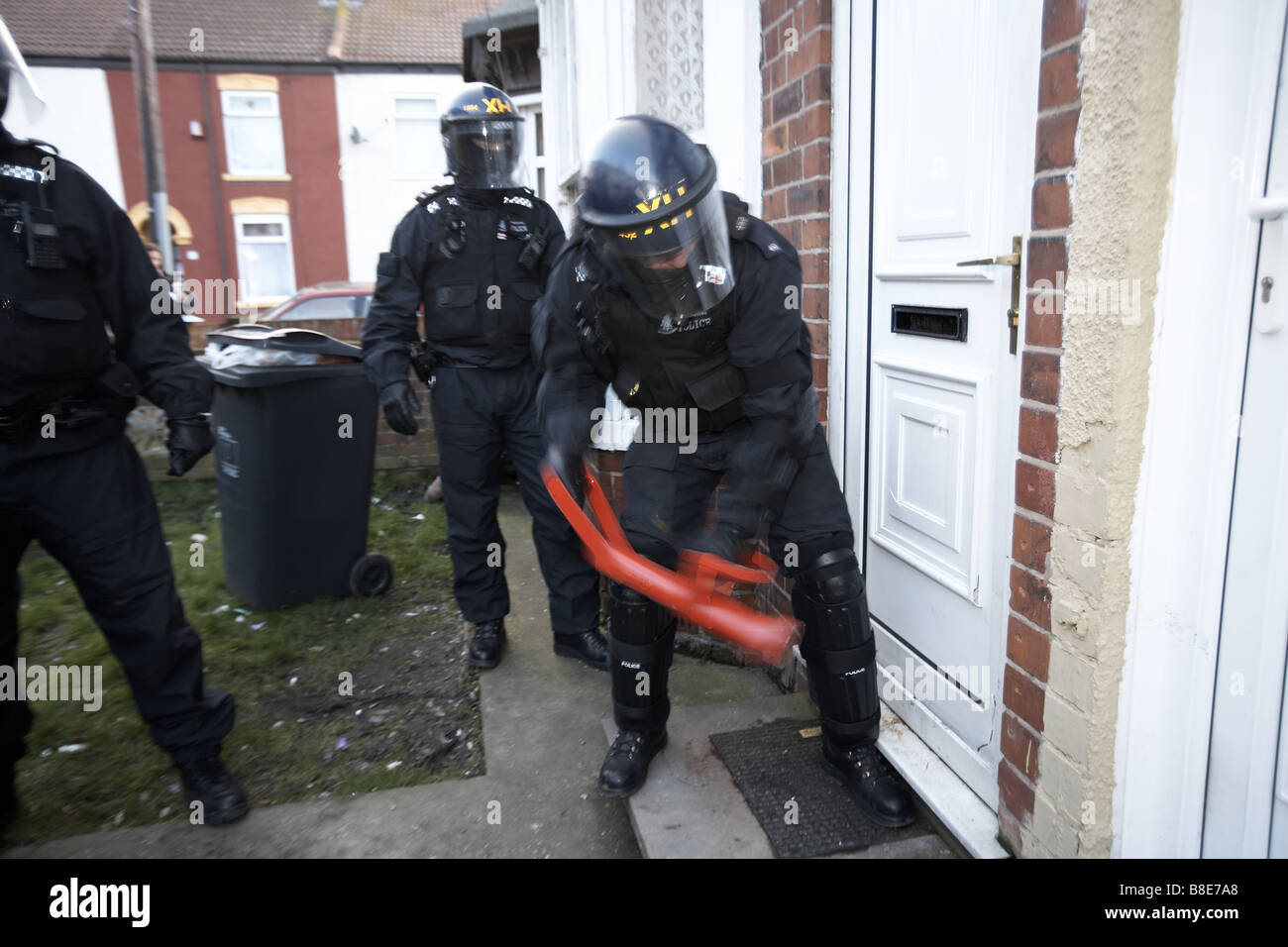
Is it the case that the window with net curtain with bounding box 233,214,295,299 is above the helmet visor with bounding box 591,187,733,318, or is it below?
above

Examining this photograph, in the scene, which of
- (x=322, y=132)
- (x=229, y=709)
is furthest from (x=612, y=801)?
(x=322, y=132)

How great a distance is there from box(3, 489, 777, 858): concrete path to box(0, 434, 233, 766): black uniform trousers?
275 mm

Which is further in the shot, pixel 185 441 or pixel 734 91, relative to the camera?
pixel 734 91

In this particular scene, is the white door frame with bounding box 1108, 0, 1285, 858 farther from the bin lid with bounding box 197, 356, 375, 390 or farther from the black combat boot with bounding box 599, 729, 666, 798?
the bin lid with bounding box 197, 356, 375, 390

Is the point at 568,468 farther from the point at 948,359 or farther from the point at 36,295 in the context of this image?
the point at 36,295

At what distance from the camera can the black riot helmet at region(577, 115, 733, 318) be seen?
191cm

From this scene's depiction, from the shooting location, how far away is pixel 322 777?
2.83 metres

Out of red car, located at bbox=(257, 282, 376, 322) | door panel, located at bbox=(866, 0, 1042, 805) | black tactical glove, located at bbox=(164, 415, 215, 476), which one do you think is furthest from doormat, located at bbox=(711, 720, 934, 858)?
red car, located at bbox=(257, 282, 376, 322)

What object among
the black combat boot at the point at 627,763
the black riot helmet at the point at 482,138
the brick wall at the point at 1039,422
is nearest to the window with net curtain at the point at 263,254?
the black riot helmet at the point at 482,138

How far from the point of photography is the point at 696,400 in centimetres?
230

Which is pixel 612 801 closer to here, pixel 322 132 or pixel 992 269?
pixel 992 269

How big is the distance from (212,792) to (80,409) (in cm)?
120
